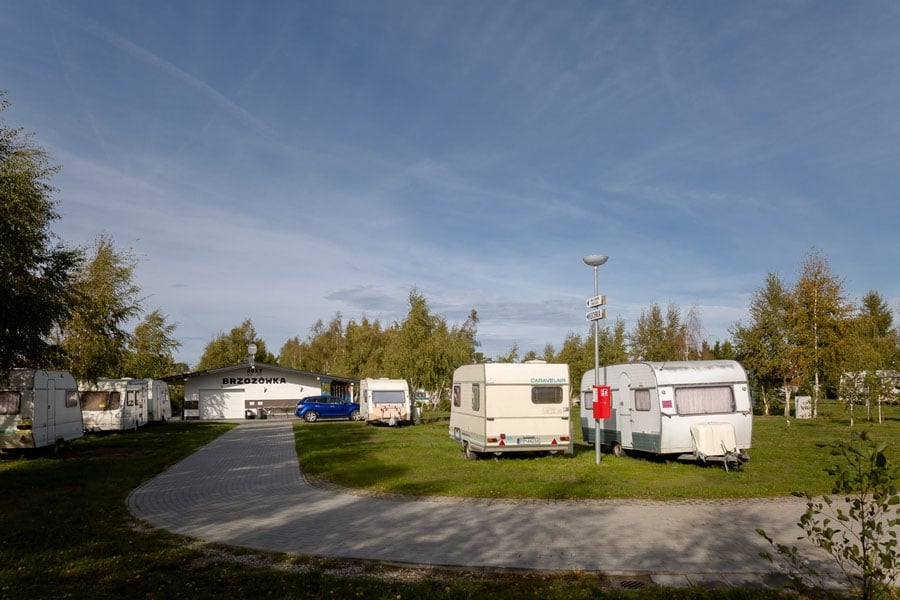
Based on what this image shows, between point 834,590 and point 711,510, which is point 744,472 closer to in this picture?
point 711,510

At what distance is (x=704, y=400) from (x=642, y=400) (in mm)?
1452

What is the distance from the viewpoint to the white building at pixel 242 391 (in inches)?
1761

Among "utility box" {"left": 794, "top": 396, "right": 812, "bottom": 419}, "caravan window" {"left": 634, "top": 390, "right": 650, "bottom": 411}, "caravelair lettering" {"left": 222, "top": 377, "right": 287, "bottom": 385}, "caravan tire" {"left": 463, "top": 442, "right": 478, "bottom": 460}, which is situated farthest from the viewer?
"caravelair lettering" {"left": 222, "top": 377, "right": 287, "bottom": 385}

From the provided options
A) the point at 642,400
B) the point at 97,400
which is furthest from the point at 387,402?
the point at 642,400

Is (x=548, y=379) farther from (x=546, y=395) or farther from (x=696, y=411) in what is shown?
(x=696, y=411)

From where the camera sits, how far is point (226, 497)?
11523 mm

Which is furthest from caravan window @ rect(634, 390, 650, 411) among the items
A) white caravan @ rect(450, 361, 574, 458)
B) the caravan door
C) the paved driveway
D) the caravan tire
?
the paved driveway

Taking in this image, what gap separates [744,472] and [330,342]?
70059mm

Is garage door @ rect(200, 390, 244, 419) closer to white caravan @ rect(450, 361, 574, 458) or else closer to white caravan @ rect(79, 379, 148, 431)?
white caravan @ rect(79, 379, 148, 431)

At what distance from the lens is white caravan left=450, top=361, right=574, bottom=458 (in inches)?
606

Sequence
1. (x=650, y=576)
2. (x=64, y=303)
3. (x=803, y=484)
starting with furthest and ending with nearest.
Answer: (x=64, y=303)
(x=803, y=484)
(x=650, y=576)

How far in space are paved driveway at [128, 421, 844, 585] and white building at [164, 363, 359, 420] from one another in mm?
33382

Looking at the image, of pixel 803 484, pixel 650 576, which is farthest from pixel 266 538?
pixel 803 484

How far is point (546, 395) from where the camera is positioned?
1579 cm
